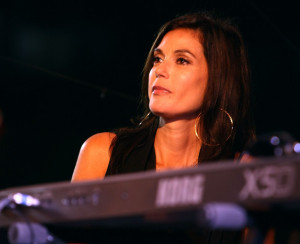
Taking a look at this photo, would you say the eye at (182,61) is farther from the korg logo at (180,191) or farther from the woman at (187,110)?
the korg logo at (180,191)

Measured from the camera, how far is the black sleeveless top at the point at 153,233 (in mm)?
1300

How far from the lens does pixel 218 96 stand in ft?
6.77

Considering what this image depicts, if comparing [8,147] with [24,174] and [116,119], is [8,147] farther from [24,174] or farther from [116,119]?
[116,119]

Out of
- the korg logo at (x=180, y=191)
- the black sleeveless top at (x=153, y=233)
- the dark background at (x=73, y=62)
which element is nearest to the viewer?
the korg logo at (x=180, y=191)

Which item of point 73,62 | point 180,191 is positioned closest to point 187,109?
point 73,62

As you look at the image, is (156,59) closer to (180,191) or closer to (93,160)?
(93,160)

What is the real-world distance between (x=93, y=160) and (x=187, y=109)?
0.40 metres

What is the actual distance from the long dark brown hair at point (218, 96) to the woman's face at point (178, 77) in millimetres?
38

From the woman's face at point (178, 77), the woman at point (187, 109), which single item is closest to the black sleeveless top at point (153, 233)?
the woman at point (187, 109)

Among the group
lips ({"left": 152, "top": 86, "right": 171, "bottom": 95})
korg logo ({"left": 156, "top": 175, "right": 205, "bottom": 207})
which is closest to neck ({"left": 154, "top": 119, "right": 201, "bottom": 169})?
lips ({"left": 152, "top": 86, "right": 171, "bottom": 95})

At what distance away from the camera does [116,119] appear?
277cm

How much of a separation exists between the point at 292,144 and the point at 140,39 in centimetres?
175

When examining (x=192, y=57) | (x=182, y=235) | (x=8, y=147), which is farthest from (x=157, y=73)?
(x=8, y=147)

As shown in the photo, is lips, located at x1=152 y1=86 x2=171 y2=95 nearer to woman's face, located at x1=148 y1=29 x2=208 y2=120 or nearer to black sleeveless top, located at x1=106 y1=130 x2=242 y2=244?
woman's face, located at x1=148 y1=29 x2=208 y2=120
